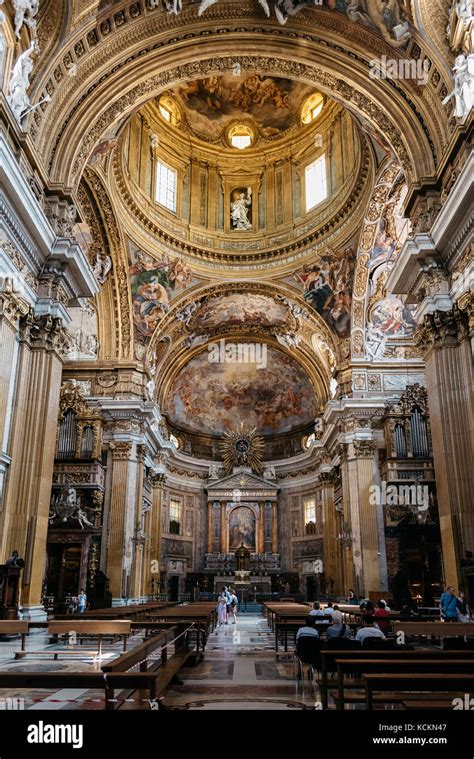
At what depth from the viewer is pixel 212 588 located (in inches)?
1206

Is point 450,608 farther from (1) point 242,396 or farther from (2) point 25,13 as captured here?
(1) point 242,396

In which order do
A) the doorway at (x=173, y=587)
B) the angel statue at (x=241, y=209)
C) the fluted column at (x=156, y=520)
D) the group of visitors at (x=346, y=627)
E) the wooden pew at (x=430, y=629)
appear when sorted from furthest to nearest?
the doorway at (x=173, y=587), the fluted column at (x=156, y=520), the angel statue at (x=241, y=209), the wooden pew at (x=430, y=629), the group of visitors at (x=346, y=627)

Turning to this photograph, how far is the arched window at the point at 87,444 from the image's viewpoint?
69.6 feet

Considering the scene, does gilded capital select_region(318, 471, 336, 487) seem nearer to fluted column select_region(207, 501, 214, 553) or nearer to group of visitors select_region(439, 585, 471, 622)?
fluted column select_region(207, 501, 214, 553)

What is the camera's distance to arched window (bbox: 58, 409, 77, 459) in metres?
21.1

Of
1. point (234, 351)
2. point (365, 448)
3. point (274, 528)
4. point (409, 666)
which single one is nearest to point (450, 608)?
point (409, 666)

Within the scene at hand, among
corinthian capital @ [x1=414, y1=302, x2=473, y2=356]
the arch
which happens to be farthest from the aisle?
the arch

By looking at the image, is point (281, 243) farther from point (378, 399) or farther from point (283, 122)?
point (378, 399)

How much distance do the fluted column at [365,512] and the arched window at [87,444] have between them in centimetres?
931

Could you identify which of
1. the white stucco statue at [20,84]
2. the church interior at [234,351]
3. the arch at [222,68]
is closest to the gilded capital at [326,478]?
the church interior at [234,351]

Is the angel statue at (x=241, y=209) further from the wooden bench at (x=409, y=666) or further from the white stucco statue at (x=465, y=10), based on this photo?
the wooden bench at (x=409, y=666)

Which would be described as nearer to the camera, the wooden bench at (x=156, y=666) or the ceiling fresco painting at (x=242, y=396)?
the wooden bench at (x=156, y=666)

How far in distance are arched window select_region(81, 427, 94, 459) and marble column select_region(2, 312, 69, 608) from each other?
8774mm

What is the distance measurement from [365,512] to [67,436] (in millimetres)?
10702
